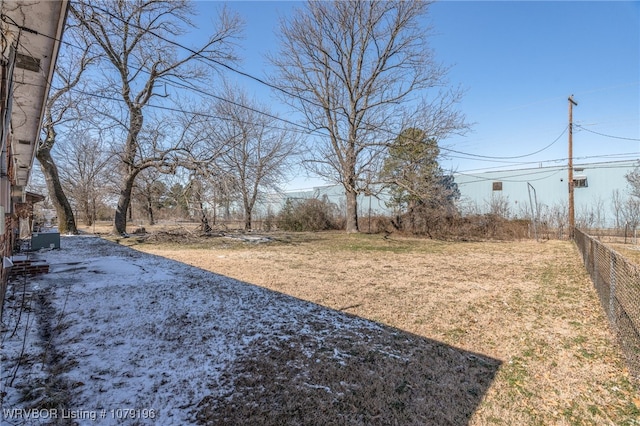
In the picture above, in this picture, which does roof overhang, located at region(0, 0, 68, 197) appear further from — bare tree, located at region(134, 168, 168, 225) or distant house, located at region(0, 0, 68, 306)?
bare tree, located at region(134, 168, 168, 225)

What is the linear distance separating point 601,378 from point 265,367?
10.6ft

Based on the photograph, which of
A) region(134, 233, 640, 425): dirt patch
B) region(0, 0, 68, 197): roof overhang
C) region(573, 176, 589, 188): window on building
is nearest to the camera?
region(0, 0, 68, 197): roof overhang

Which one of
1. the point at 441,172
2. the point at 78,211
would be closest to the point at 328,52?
the point at 441,172

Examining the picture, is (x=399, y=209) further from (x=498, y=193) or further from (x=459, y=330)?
(x=459, y=330)

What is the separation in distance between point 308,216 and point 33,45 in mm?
19071

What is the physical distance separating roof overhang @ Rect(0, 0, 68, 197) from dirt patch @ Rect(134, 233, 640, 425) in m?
3.03

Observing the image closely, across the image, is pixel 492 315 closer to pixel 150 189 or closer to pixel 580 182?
pixel 150 189

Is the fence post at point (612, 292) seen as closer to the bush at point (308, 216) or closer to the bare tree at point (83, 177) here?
the bush at point (308, 216)

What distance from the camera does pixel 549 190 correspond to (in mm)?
23109

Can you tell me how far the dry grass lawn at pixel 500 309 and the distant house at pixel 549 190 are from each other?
12.5 m

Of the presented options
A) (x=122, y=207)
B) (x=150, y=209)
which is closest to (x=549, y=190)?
(x=122, y=207)

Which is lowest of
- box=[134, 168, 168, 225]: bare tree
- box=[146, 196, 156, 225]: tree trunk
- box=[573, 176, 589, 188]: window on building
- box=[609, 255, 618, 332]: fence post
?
box=[609, 255, 618, 332]: fence post

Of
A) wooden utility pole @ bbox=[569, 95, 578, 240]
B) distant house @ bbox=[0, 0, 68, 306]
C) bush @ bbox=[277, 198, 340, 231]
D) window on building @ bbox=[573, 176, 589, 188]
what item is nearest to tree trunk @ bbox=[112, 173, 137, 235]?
bush @ bbox=[277, 198, 340, 231]

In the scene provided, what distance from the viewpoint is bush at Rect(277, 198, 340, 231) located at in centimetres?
2144
